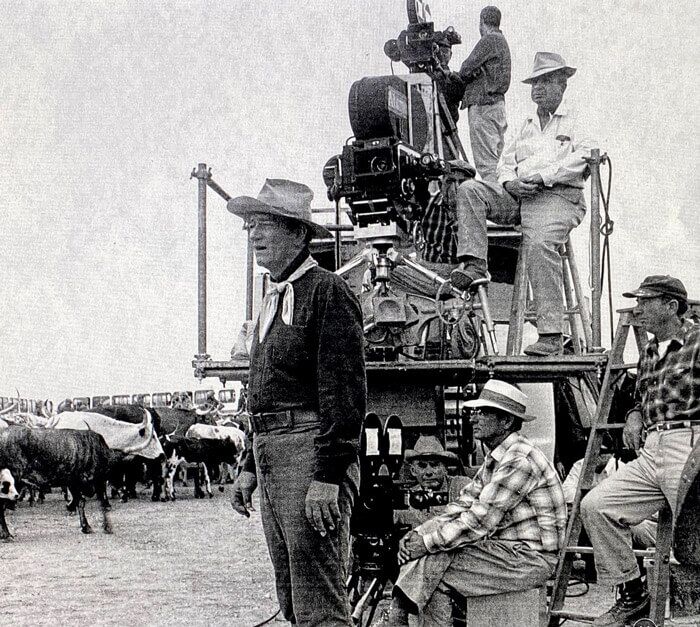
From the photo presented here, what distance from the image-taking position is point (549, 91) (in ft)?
24.5

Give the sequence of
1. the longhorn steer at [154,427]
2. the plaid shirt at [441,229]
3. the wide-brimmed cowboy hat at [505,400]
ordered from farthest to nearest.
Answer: the longhorn steer at [154,427], the plaid shirt at [441,229], the wide-brimmed cowboy hat at [505,400]

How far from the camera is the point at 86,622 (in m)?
6.95

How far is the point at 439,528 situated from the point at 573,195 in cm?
342

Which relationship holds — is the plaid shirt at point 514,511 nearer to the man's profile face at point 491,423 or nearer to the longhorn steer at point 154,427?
the man's profile face at point 491,423

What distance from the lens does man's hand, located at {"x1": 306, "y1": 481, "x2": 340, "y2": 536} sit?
11.1ft

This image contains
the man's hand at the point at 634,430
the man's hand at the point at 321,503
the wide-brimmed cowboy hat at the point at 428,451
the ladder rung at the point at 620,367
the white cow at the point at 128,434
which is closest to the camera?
the man's hand at the point at 321,503

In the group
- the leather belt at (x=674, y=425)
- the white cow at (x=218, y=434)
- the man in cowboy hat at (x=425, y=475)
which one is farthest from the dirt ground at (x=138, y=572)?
the white cow at (x=218, y=434)

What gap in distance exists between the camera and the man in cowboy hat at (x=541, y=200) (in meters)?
6.98

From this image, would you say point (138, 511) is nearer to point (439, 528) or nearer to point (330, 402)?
point (439, 528)

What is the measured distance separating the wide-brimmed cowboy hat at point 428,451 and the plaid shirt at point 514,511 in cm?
154

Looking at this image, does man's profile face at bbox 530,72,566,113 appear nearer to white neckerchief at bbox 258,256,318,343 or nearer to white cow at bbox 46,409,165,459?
white neckerchief at bbox 258,256,318,343

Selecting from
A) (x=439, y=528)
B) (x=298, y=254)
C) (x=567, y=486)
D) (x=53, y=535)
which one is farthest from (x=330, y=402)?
(x=53, y=535)

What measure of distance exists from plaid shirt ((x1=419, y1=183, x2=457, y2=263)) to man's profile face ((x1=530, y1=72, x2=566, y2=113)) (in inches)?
39.5

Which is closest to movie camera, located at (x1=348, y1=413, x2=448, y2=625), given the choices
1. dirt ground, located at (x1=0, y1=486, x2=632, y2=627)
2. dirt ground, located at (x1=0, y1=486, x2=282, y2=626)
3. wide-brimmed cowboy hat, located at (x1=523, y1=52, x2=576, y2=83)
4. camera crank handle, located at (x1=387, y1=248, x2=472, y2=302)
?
dirt ground, located at (x1=0, y1=486, x2=632, y2=627)
